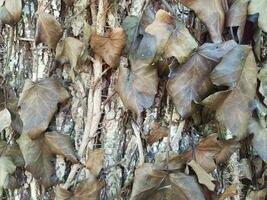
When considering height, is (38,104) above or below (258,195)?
above

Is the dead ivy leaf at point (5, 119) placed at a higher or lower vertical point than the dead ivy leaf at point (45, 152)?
higher

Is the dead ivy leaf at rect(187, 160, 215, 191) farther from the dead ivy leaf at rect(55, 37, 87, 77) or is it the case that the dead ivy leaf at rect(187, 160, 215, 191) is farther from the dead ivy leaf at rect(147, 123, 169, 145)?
the dead ivy leaf at rect(55, 37, 87, 77)

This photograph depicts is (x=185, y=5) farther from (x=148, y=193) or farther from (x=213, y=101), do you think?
(x=148, y=193)

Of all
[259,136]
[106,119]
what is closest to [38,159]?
[106,119]

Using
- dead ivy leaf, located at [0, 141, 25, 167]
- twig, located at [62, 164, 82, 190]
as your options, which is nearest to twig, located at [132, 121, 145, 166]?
twig, located at [62, 164, 82, 190]

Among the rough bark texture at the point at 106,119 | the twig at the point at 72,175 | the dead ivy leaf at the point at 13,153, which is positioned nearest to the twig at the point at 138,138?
the rough bark texture at the point at 106,119

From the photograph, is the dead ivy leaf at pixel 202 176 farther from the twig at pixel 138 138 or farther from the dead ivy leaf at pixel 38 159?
the dead ivy leaf at pixel 38 159

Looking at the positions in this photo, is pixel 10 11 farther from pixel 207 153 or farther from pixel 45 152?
pixel 207 153
